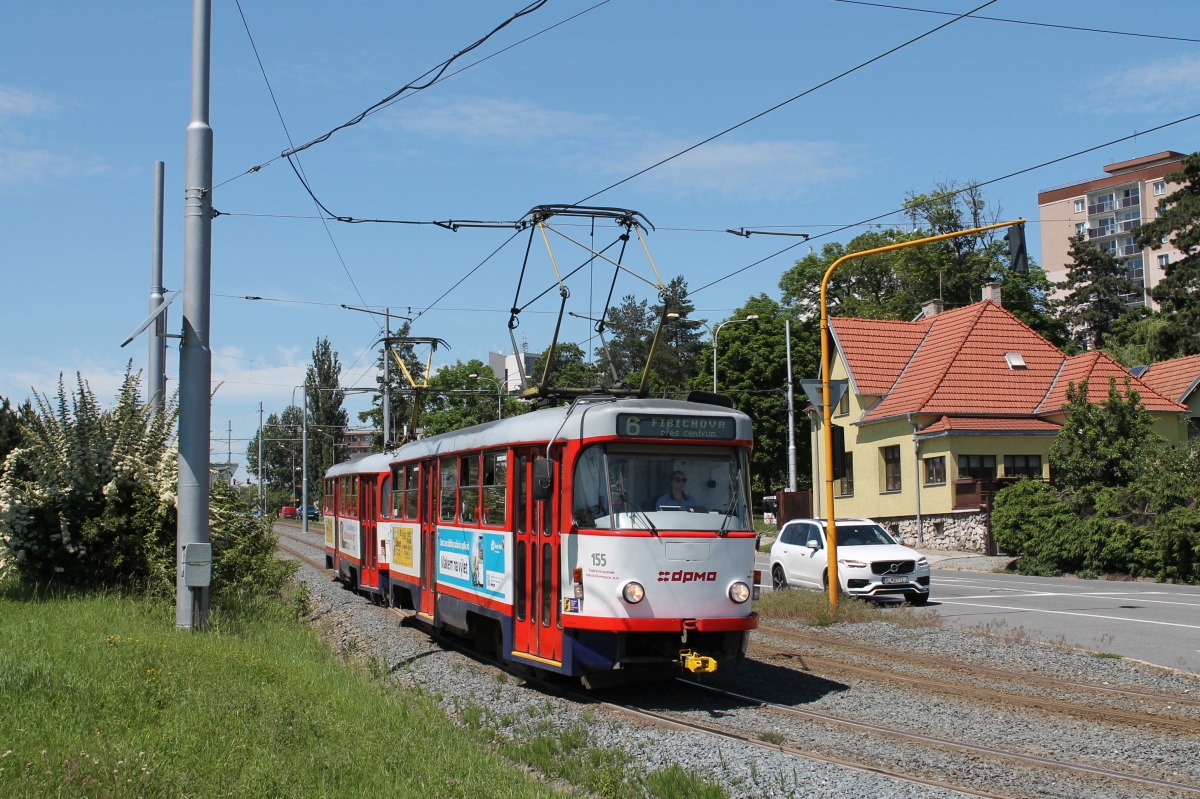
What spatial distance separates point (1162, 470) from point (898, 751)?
23.2 metres

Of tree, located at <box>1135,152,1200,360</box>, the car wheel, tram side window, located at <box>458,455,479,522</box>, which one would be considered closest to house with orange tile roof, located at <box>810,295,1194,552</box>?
tree, located at <box>1135,152,1200,360</box>

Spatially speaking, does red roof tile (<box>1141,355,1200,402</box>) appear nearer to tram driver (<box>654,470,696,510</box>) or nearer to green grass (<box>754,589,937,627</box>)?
green grass (<box>754,589,937,627</box>)

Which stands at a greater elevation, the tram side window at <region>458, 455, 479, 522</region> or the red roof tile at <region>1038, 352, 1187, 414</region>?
the red roof tile at <region>1038, 352, 1187, 414</region>

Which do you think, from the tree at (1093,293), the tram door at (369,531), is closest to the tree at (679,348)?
the tree at (1093,293)

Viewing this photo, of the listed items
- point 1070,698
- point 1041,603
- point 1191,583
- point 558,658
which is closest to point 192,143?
point 558,658

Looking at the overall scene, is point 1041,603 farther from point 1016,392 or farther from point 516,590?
point 1016,392

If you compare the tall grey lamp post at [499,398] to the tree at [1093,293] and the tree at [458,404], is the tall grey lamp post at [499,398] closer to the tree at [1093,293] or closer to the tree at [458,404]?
the tree at [458,404]

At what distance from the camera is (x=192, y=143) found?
12711 millimetres

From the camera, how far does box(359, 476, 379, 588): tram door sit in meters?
20.1

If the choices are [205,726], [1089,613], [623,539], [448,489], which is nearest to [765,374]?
[1089,613]

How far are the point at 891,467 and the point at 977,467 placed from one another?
4454mm

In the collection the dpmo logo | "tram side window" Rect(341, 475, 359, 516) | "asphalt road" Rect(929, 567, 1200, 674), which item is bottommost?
"asphalt road" Rect(929, 567, 1200, 674)

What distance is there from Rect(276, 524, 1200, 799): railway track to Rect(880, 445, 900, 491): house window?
29.9 m

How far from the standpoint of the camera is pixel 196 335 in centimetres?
1271
